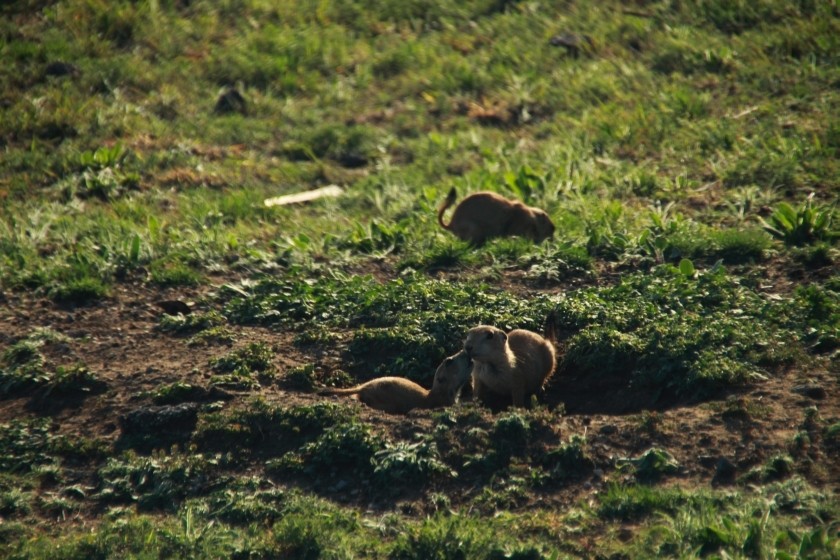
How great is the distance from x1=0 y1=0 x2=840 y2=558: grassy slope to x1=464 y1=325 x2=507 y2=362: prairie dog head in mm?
405

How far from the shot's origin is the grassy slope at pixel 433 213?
193 inches

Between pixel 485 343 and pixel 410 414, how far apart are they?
2.58 feet

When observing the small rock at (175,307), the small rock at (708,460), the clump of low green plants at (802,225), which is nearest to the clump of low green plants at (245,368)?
the small rock at (175,307)

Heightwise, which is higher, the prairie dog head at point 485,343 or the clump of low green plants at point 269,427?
the prairie dog head at point 485,343

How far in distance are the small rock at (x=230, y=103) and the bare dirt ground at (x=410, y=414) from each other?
4.33m

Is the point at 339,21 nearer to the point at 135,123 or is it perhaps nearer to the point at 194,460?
the point at 135,123

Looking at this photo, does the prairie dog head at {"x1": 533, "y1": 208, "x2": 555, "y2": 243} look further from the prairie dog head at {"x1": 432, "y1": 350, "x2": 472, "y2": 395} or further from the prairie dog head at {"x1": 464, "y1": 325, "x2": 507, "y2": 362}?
the prairie dog head at {"x1": 432, "y1": 350, "x2": 472, "y2": 395}

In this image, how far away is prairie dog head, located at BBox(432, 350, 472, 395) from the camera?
6176mm

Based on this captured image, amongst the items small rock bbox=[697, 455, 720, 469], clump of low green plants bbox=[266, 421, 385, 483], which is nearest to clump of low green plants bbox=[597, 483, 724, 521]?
small rock bbox=[697, 455, 720, 469]

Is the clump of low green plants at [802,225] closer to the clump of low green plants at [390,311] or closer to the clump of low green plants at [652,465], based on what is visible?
the clump of low green plants at [390,311]

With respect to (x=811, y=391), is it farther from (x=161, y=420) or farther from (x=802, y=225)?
(x=161, y=420)

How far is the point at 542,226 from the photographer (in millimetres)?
8352

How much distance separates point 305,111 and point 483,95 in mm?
2122

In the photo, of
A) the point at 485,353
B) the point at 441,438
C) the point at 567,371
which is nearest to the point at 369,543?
the point at 441,438
